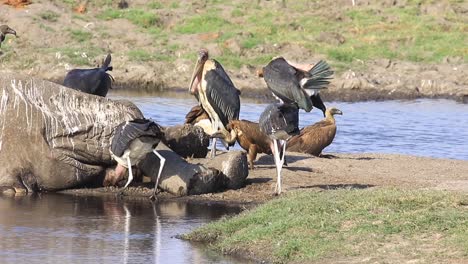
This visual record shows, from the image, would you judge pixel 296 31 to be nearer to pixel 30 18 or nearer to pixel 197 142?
pixel 30 18

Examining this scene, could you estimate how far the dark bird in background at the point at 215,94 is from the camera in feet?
51.9

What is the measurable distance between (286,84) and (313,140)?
2.64 m

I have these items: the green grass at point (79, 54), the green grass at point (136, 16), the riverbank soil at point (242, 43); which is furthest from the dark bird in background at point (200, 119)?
the green grass at point (136, 16)

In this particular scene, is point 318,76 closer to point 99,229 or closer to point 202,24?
point 99,229

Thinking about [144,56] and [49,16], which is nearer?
[144,56]

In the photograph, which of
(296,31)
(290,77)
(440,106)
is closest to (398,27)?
(296,31)

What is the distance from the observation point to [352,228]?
9.75 m

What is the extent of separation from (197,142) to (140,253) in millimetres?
5216

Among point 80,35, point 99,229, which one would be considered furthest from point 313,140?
point 80,35

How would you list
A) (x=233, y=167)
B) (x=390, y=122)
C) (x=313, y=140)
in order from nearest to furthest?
(x=233, y=167)
(x=313, y=140)
(x=390, y=122)

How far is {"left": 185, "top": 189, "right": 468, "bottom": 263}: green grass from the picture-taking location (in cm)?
913

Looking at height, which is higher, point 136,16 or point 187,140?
point 136,16

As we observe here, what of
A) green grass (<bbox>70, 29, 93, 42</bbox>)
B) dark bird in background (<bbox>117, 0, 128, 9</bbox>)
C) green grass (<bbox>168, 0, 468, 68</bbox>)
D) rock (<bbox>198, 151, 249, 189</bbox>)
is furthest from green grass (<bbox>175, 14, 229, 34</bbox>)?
rock (<bbox>198, 151, 249, 189</bbox>)

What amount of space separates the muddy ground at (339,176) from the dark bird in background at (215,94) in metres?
0.81
